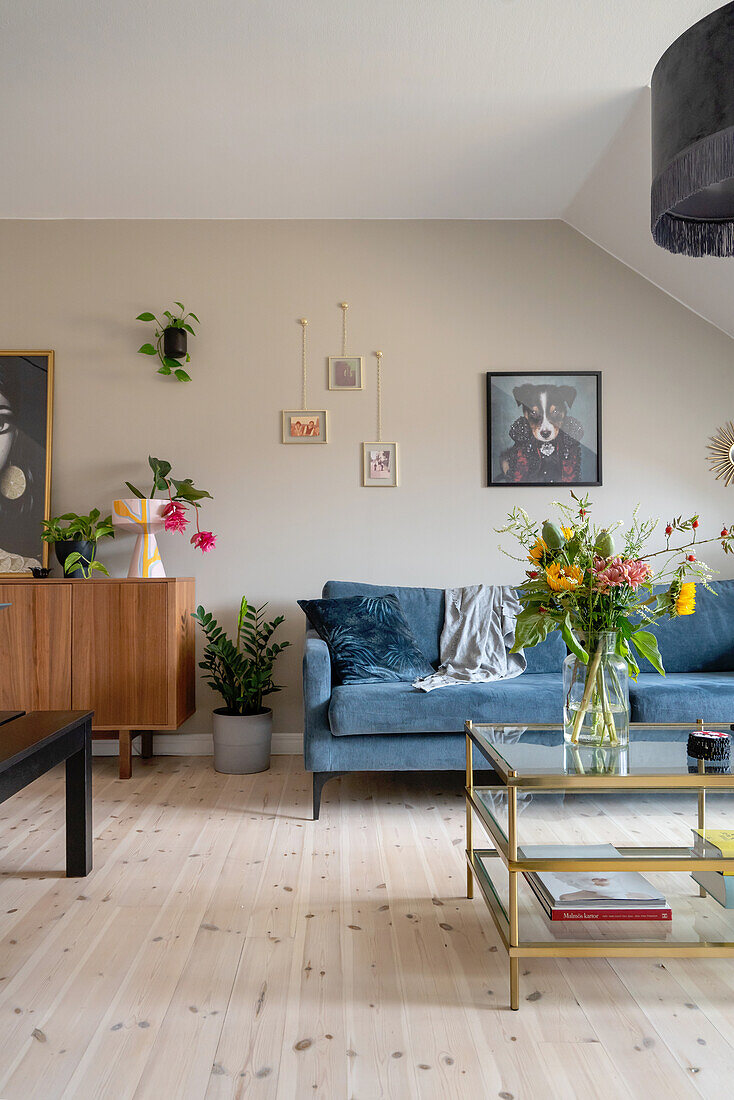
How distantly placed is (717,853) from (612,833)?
0.73 feet

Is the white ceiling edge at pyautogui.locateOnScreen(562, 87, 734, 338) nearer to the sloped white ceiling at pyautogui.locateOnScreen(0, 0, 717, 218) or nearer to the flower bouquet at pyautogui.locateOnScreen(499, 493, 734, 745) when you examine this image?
the sloped white ceiling at pyautogui.locateOnScreen(0, 0, 717, 218)

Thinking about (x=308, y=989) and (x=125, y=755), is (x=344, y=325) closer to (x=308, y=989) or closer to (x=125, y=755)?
(x=125, y=755)

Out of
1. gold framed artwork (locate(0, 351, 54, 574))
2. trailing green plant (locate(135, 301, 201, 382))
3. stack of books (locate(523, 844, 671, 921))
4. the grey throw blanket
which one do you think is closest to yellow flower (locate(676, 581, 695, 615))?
stack of books (locate(523, 844, 671, 921))

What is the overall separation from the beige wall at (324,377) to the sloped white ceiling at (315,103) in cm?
21

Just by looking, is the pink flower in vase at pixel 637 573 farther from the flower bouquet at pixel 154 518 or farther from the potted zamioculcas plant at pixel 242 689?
the flower bouquet at pixel 154 518

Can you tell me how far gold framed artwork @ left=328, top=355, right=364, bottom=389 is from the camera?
13.3 ft

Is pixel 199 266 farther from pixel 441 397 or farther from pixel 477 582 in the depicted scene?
pixel 477 582

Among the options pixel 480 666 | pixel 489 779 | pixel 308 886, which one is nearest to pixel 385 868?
pixel 308 886

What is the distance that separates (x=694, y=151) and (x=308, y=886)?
2107 millimetres

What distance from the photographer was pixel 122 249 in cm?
408

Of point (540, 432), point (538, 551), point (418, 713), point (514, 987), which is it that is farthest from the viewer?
point (540, 432)

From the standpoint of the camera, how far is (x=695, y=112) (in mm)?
1531

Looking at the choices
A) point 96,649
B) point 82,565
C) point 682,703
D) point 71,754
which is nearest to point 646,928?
point 682,703

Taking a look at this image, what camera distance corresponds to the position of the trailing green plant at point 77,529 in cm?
374
